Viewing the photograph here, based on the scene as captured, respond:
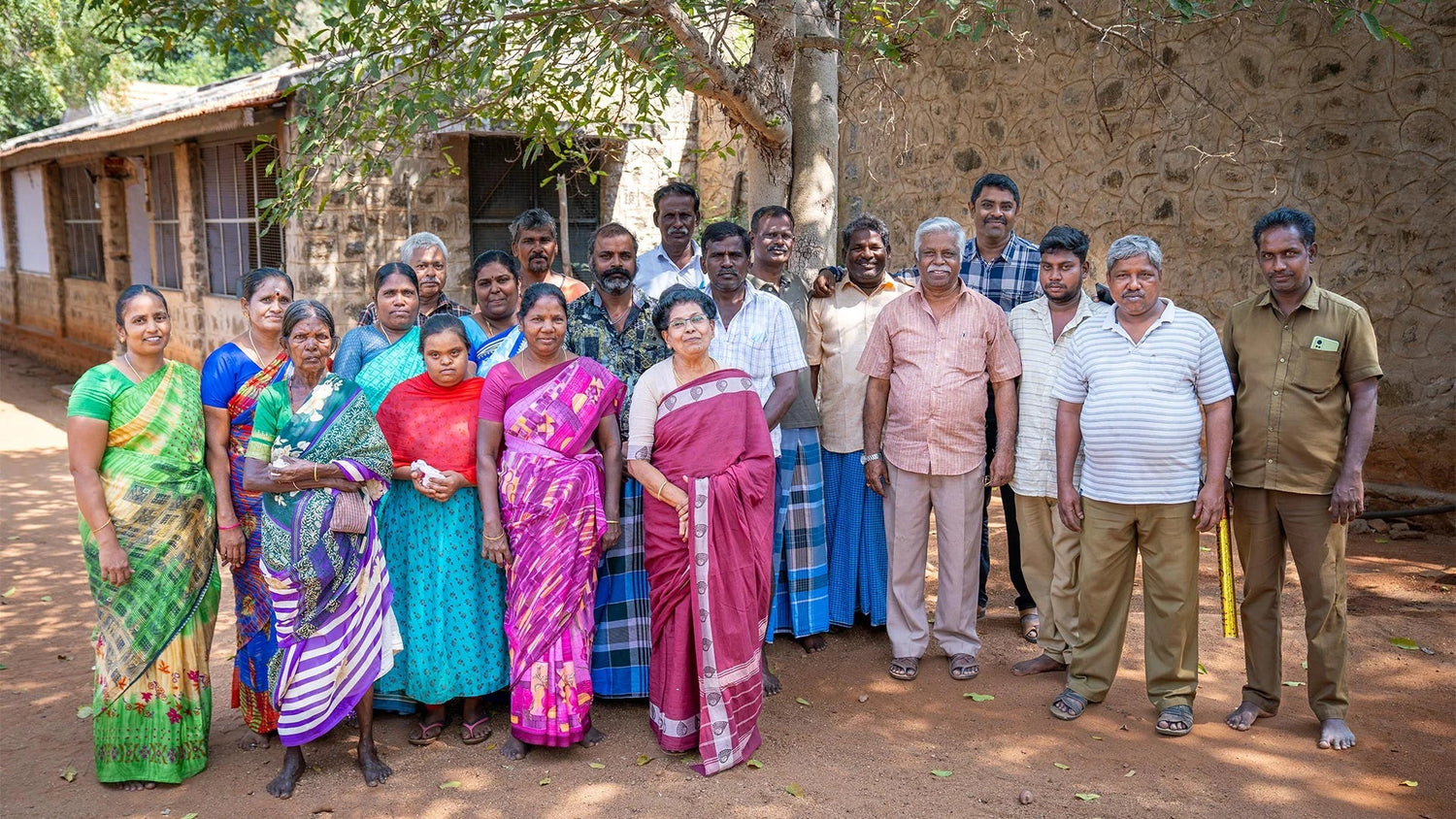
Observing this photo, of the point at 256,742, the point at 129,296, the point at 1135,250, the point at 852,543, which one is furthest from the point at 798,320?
the point at 256,742

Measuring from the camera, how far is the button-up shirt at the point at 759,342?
13.2ft

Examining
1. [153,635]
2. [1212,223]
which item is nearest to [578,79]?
[153,635]

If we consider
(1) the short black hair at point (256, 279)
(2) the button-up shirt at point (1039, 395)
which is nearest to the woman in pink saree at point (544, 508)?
(1) the short black hair at point (256, 279)

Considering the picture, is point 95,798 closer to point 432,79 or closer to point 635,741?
point 635,741

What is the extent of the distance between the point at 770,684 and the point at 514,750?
1050 mm

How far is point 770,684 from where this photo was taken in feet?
13.5

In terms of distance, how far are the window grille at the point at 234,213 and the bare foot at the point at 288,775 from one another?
6994 mm

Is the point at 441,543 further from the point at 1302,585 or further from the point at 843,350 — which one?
the point at 1302,585

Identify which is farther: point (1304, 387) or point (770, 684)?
point (770, 684)

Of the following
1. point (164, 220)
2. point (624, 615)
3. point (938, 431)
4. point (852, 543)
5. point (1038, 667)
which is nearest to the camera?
point (624, 615)

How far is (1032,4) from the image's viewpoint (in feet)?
23.6

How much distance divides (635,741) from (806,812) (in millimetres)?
768

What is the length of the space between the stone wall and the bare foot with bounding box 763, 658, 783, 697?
13.0 ft

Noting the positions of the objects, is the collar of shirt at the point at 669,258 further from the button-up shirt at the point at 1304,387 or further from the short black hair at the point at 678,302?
the button-up shirt at the point at 1304,387
